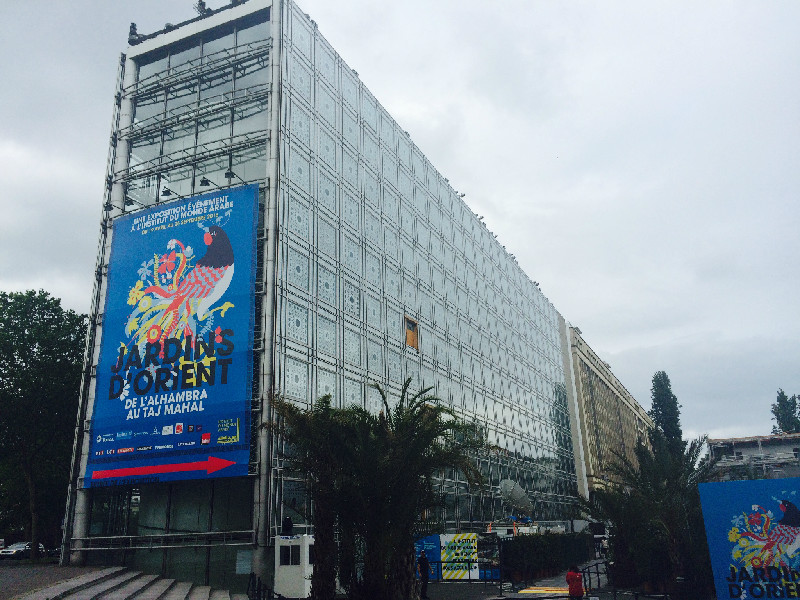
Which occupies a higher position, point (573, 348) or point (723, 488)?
point (573, 348)

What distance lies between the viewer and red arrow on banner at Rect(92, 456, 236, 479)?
29500 millimetres

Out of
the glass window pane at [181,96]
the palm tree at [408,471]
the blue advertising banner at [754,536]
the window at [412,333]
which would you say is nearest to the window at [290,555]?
the palm tree at [408,471]

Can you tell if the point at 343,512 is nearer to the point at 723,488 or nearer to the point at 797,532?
the point at 723,488

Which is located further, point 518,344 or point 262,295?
point 518,344

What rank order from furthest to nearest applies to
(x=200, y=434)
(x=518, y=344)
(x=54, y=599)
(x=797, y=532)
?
1. (x=518, y=344)
2. (x=200, y=434)
3. (x=54, y=599)
4. (x=797, y=532)

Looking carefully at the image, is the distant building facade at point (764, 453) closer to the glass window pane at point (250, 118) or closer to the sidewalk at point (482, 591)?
the sidewalk at point (482, 591)

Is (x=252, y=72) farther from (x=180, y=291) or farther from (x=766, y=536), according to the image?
(x=766, y=536)

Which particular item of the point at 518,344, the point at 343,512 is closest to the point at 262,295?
the point at 343,512

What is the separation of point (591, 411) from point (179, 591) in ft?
250

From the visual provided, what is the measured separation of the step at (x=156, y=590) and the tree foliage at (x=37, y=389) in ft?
52.8

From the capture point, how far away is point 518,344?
71062 mm

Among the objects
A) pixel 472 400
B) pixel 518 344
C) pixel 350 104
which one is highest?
pixel 350 104

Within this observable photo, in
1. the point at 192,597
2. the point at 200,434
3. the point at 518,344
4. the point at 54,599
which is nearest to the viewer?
the point at 54,599

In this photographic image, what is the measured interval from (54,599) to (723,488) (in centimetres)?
2098
